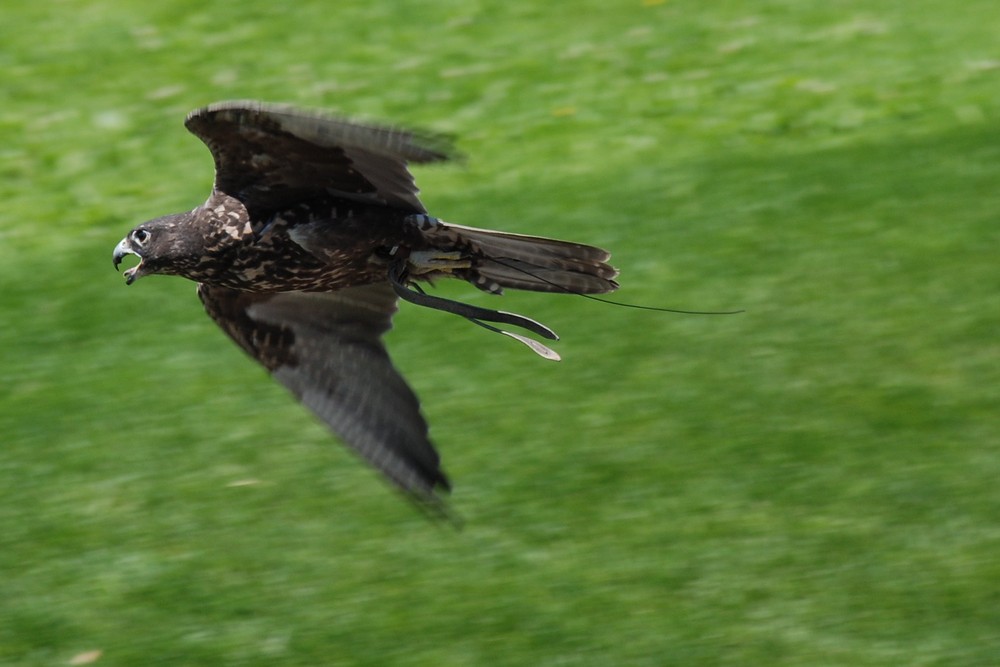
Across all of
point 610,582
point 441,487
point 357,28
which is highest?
point 357,28

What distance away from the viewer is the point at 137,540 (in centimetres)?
774

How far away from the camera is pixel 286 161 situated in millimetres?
5848

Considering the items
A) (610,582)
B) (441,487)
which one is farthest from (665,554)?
(441,487)

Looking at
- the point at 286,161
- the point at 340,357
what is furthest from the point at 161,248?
the point at 340,357

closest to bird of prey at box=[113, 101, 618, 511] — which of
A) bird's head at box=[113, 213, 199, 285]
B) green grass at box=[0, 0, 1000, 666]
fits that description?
bird's head at box=[113, 213, 199, 285]

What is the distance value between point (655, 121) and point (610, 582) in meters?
4.52

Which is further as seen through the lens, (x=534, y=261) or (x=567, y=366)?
(x=567, y=366)

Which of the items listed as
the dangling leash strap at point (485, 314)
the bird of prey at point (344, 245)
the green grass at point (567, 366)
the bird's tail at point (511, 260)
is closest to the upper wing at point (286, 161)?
the bird of prey at point (344, 245)

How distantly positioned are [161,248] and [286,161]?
21.1 inches

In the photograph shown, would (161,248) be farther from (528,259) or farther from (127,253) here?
(528,259)

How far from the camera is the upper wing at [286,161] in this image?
5.50 metres

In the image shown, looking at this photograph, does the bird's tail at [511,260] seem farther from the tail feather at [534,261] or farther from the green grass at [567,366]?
the green grass at [567,366]

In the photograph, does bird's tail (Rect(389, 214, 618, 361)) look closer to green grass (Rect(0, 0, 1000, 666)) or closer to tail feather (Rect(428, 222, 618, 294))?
tail feather (Rect(428, 222, 618, 294))

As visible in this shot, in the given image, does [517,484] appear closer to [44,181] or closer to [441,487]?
[441,487]
